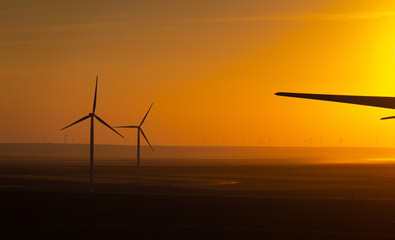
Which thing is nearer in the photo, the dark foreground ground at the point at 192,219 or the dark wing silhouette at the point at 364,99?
the dark wing silhouette at the point at 364,99

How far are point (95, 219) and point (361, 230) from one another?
18.6 m

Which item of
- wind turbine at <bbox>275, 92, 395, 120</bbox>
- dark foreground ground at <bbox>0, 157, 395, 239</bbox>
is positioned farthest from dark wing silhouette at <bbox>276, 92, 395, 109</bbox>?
dark foreground ground at <bbox>0, 157, 395, 239</bbox>

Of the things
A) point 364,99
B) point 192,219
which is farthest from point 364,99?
point 192,219

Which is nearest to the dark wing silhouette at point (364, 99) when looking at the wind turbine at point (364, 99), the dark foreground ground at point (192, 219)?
the wind turbine at point (364, 99)

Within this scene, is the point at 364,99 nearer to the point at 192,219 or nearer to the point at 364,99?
the point at 364,99

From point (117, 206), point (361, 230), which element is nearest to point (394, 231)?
point (361, 230)

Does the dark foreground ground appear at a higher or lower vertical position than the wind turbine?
lower

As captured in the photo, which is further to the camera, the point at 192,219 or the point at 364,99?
the point at 192,219

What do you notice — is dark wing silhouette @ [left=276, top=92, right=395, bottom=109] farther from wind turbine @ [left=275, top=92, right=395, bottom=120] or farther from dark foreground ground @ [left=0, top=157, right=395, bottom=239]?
dark foreground ground @ [left=0, top=157, right=395, bottom=239]

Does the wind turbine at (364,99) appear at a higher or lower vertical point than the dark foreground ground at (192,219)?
higher

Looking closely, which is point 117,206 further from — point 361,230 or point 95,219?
point 361,230

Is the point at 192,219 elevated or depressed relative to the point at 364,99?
depressed

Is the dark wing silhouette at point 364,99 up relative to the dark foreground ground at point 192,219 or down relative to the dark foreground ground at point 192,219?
up

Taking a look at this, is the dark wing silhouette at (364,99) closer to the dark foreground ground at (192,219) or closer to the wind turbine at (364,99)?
the wind turbine at (364,99)
